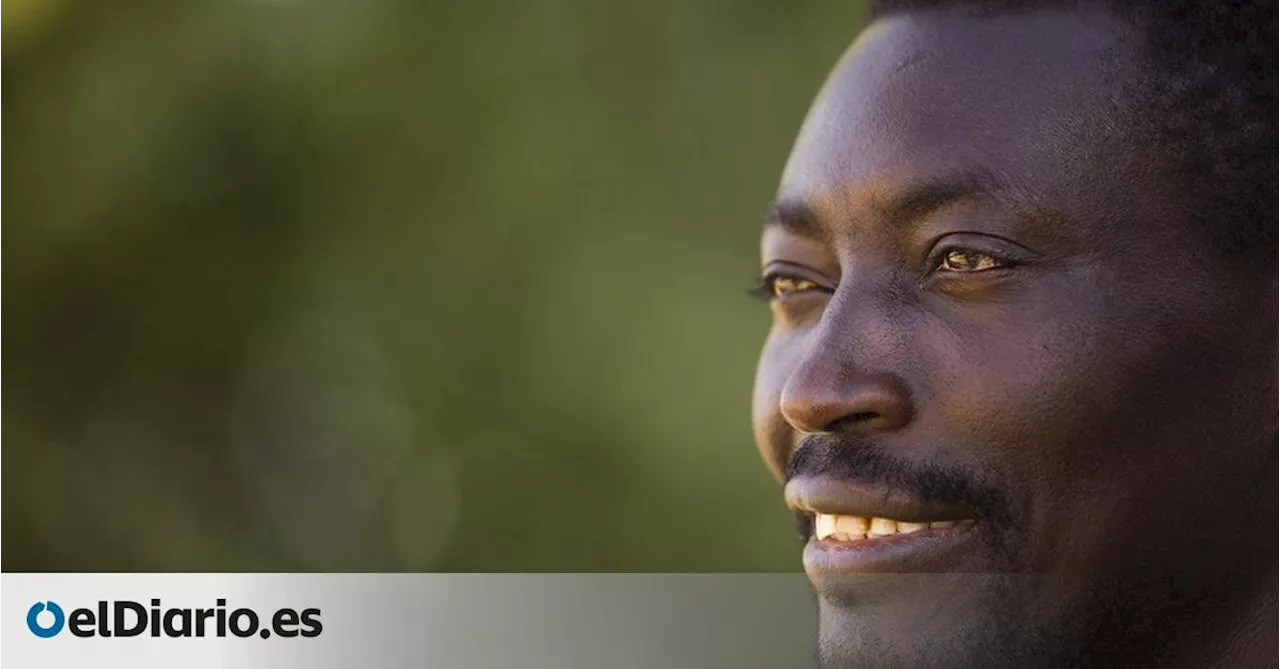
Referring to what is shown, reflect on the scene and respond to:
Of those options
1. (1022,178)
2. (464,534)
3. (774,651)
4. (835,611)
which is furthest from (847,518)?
(464,534)

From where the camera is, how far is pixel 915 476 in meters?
2.04

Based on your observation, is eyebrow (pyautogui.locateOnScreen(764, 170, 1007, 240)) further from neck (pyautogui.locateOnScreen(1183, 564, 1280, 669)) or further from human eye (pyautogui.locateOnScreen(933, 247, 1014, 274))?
neck (pyautogui.locateOnScreen(1183, 564, 1280, 669))

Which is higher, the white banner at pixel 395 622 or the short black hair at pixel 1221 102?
the white banner at pixel 395 622

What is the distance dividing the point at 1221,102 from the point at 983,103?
28cm

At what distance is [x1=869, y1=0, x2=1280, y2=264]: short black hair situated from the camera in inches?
79.7

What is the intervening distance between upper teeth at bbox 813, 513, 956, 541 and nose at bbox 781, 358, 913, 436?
12 cm

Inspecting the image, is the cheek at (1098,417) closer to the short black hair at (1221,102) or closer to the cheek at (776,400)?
the short black hair at (1221,102)

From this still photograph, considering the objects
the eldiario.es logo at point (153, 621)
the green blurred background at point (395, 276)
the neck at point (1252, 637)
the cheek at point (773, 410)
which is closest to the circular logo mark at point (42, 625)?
the eldiario.es logo at point (153, 621)

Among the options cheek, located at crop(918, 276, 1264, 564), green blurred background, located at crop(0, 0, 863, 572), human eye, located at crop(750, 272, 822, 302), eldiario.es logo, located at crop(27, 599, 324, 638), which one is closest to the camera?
cheek, located at crop(918, 276, 1264, 564)

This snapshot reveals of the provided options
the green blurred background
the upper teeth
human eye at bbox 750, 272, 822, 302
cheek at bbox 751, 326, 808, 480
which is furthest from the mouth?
the green blurred background

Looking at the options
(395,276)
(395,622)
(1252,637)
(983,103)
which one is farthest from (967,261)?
(395,276)

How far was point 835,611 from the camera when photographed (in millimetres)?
2104

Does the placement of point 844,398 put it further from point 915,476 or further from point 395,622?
point 395,622

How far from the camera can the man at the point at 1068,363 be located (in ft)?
6.59
